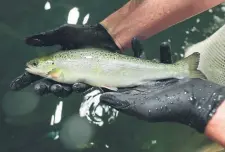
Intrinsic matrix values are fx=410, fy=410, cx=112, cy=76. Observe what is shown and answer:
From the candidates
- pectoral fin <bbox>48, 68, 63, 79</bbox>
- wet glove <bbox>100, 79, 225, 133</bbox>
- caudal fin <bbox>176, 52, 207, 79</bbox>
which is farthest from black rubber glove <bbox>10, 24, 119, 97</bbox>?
caudal fin <bbox>176, 52, 207, 79</bbox>

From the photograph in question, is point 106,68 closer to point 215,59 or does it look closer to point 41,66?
point 41,66

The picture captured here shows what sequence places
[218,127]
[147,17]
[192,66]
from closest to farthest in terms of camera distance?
[218,127]
[192,66]
[147,17]

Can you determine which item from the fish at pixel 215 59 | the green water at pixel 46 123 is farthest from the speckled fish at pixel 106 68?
the green water at pixel 46 123

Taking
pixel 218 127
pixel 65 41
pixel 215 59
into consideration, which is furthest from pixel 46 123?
pixel 218 127

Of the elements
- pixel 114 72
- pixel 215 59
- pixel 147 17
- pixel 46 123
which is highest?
pixel 147 17

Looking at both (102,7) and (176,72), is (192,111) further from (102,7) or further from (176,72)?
(102,7)

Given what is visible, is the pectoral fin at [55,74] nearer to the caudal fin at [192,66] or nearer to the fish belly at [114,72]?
the fish belly at [114,72]
